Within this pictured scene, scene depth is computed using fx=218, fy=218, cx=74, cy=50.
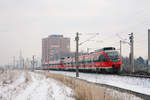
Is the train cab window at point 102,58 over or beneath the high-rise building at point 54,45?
beneath

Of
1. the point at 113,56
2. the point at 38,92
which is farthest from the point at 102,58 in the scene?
the point at 38,92

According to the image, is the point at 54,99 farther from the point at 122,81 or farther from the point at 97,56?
the point at 97,56

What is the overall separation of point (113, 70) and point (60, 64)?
29.8 meters

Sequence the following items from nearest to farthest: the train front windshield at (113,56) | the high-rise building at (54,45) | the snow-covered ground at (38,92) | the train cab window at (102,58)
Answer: the snow-covered ground at (38,92)
the train front windshield at (113,56)
the train cab window at (102,58)
the high-rise building at (54,45)

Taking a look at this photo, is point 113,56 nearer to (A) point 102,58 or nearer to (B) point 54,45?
(A) point 102,58

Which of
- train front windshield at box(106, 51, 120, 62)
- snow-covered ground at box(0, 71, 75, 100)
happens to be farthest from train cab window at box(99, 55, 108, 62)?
snow-covered ground at box(0, 71, 75, 100)

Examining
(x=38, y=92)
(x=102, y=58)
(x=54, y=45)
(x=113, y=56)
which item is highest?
(x=54, y=45)

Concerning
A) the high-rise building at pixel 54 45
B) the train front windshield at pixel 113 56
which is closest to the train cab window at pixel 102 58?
the train front windshield at pixel 113 56

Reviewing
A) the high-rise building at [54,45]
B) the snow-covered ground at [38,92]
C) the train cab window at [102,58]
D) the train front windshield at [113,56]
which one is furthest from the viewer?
the high-rise building at [54,45]

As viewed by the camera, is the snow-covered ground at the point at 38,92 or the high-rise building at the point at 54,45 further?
the high-rise building at the point at 54,45

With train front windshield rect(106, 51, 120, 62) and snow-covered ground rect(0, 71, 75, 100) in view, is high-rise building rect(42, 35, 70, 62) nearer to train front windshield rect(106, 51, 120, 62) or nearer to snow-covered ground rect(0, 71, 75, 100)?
train front windshield rect(106, 51, 120, 62)

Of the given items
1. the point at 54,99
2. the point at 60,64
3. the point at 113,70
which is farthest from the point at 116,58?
the point at 60,64

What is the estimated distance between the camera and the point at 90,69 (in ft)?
106

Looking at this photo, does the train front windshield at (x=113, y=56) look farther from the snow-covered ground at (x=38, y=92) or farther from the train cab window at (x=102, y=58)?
the snow-covered ground at (x=38, y=92)
